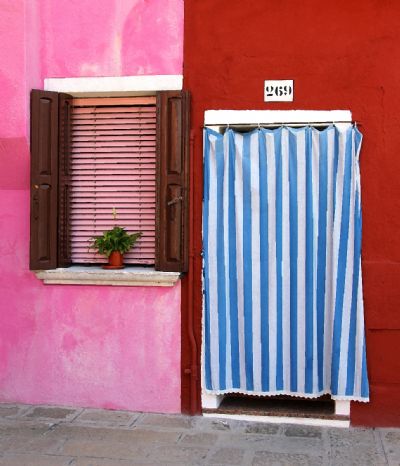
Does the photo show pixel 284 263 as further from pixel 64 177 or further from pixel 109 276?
pixel 64 177

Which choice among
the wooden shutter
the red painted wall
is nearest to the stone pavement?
the red painted wall

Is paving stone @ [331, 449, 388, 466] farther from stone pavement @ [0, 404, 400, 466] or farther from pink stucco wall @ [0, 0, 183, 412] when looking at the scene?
pink stucco wall @ [0, 0, 183, 412]

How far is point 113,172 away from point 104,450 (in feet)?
8.33

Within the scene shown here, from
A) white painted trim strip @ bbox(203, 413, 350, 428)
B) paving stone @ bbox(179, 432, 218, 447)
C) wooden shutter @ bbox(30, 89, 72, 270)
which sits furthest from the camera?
wooden shutter @ bbox(30, 89, 72, 270)

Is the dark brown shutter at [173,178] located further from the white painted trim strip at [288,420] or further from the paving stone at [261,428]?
the paving stone at [261,428]

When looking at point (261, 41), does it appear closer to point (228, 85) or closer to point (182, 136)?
point (228, 85)

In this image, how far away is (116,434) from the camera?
5.82 m

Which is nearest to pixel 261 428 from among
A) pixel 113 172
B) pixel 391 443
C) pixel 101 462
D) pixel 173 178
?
pixel 391 443

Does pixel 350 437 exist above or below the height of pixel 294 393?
below

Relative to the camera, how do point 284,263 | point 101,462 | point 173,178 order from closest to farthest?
point 101,462
point 284,263
point 173,178

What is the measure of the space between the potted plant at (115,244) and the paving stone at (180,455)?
Result: 1.76m

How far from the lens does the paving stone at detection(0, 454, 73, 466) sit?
5148 mm

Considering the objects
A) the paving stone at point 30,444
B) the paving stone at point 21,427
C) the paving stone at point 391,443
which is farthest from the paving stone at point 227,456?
the paving stone at point 21,427

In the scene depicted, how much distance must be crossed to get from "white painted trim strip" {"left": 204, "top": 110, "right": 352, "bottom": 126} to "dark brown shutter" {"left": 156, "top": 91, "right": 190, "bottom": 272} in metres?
0.26
